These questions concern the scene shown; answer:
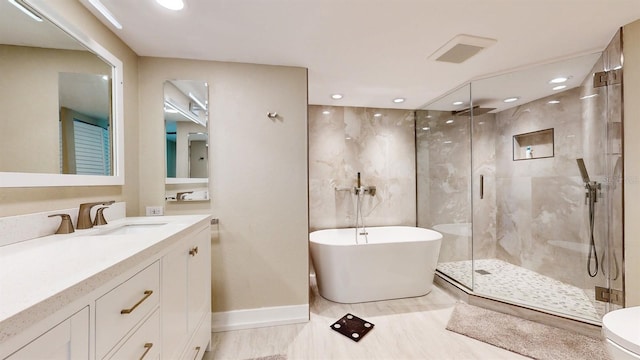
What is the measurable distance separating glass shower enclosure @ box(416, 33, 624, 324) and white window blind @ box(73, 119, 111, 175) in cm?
326

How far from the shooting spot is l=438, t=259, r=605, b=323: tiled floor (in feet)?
6.82

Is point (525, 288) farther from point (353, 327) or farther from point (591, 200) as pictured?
point (353, 327)

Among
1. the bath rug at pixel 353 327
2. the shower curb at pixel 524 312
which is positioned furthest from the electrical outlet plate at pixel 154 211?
the shower curb at pixel 524 312

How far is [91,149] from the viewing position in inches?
57.1

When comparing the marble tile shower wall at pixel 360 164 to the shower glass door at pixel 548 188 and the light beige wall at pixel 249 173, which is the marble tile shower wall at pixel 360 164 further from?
the light beige wall at pixel 249 173

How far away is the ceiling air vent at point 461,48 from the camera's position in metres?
1.73

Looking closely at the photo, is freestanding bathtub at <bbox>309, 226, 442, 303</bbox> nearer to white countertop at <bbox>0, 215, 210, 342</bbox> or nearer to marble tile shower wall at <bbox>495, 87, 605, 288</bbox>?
marble tile shower wall at <bbox>495, 87, 605, 288</bbox>

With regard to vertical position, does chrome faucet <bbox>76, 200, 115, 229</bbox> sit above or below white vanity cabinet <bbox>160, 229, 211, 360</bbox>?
above

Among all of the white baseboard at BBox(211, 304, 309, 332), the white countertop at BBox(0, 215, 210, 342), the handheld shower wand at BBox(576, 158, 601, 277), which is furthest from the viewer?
the handheld shower wand at BBox(576, 158, 601, 277)

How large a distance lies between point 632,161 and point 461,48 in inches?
54.3

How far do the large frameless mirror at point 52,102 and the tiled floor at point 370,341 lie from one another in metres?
1.52

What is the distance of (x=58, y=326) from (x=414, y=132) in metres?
3.70

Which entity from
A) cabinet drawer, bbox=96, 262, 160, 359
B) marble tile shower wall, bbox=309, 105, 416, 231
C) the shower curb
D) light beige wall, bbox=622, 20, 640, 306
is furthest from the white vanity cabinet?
light beige wall, bbox=622, 20, 640, 306

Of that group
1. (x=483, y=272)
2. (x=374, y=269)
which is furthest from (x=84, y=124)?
(x=483, y=272)
